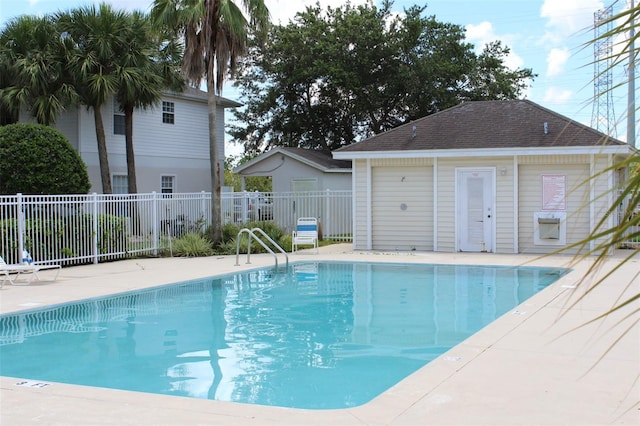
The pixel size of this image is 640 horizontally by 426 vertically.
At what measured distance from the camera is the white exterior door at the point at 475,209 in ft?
63.2

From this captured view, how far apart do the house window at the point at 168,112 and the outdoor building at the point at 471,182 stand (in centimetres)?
1145

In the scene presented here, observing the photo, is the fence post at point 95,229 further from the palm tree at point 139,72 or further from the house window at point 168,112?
the house window at point 168,112

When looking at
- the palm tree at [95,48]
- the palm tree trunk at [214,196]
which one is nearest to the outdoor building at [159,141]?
the palm tree at [95,48]

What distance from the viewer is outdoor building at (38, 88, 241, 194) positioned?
1018 inches

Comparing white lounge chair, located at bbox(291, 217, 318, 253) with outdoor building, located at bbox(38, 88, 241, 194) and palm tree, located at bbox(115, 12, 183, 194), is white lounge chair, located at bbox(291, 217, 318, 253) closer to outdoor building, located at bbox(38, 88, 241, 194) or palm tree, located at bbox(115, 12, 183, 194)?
palm tree, located at bbox(115, 12, 183, 194)

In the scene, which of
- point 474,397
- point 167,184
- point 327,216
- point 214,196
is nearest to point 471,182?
point 327,216

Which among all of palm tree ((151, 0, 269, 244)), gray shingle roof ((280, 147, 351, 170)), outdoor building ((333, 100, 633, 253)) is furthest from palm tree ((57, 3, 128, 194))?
outdoor building ((333, 100, 633, 253))

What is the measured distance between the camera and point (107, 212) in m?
18.2

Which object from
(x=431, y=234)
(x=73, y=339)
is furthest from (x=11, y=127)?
(x=431, y=234)

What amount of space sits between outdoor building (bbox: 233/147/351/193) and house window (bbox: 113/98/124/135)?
16.8ft

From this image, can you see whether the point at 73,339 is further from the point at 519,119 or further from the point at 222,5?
the point at 519,119

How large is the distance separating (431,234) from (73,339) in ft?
42.4

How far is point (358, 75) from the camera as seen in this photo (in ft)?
112

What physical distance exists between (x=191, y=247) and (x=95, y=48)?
28.9ft
